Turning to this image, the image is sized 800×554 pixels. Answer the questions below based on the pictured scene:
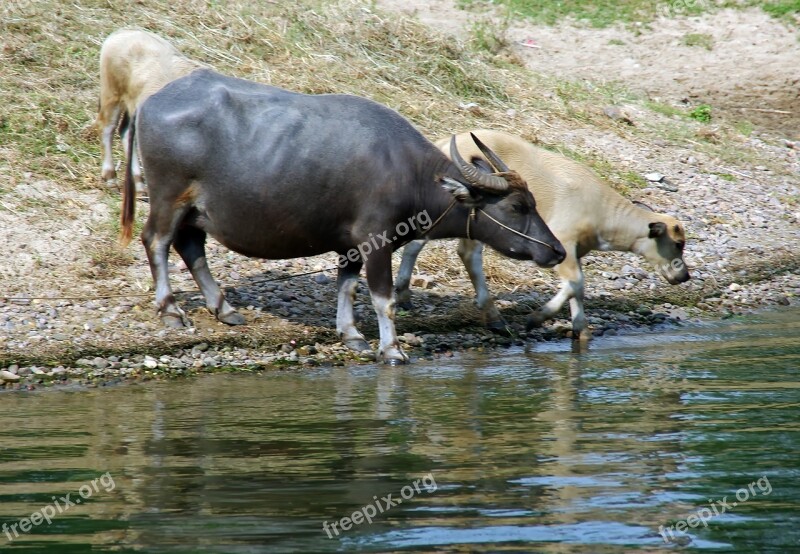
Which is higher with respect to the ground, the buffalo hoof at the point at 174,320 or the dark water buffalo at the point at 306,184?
the dark water buffalo at the point at 306,184

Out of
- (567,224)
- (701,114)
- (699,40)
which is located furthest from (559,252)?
(699,40)

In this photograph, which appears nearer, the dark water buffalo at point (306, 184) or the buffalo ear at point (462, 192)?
the dark water buffalo at point (306, 184)

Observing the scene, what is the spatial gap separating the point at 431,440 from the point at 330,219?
10.6 ft

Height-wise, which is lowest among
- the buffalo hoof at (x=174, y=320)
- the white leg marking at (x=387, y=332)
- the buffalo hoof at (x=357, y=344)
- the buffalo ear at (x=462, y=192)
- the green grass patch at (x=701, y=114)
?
the buffalo hoof at (x=174, y=320)

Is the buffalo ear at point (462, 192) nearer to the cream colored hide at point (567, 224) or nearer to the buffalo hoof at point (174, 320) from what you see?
the cream colored hide at point (567, 224)

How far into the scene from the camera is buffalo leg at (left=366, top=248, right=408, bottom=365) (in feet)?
33.4

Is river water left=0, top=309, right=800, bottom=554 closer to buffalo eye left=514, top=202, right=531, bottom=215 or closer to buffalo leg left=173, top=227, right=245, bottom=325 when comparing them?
buffalo leg left=173, top=227, right=245, bottom=325

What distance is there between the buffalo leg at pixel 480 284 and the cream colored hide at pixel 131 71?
3.33 metres

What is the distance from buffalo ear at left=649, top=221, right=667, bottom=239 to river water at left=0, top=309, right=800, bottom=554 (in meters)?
2.07

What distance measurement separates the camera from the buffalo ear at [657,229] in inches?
470

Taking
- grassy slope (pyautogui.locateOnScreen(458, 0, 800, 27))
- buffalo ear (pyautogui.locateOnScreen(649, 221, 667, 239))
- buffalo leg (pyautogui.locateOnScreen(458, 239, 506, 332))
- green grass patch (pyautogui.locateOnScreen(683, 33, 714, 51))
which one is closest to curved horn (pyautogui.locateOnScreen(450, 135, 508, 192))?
buffalo leg (pyautogui.locateOnScreen(458, 239, 506, 332))

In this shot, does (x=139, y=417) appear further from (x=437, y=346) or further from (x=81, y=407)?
(x=437, y=346)

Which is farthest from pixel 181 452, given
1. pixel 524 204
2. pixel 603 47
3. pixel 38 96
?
pixel 603 47

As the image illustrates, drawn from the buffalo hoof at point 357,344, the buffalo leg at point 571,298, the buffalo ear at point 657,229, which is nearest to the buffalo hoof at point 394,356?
the buffalo hoof at point 357,344
